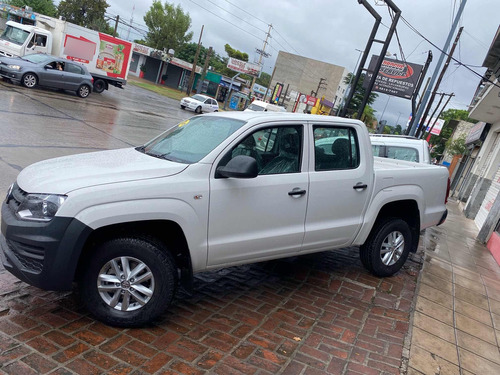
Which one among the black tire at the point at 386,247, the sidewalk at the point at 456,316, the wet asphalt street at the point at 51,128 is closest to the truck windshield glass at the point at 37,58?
the wet asphalt street at the point at 51,128

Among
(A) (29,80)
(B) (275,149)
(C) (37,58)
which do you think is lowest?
(A) (29,80)

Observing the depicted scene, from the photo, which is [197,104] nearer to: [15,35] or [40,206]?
[15,35]

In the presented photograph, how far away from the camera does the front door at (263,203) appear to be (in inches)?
141

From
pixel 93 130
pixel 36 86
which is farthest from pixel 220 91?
pixel 93 130

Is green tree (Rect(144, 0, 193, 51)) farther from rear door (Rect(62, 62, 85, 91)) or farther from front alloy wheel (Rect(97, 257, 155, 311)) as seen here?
front alloy wheel (Rect(97, 257, 155, 311))

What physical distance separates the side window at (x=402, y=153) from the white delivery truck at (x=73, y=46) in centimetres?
1897

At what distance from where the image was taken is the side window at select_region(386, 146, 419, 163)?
8648 millimetres

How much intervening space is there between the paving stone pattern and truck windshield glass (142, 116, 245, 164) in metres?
1.43

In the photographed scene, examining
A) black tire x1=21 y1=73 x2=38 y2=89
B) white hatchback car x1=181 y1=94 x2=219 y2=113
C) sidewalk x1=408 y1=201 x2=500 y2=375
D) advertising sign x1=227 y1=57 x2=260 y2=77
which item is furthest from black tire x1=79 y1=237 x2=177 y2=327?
advertising sign x1=227 y1=57 x2=260 y2=77

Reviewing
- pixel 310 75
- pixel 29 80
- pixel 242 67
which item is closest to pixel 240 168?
pixel 29 80

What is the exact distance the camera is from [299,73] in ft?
287

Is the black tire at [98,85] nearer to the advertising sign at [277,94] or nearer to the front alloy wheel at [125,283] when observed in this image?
the front alloy wheel at [125,283]

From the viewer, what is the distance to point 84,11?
183 ft

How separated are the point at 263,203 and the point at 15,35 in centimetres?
2202
